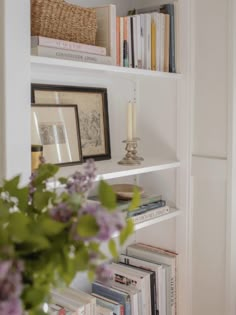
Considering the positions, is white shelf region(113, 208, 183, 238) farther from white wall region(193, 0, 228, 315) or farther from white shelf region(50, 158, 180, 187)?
white shelf region(50, 158, 180, 187)

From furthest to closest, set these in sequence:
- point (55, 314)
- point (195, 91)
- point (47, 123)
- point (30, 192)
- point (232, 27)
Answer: point (195, 91)
point (232, 27)
point (47, 123)
point (55, 314)
point (30, 192)

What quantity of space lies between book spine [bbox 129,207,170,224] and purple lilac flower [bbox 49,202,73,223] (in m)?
1.17

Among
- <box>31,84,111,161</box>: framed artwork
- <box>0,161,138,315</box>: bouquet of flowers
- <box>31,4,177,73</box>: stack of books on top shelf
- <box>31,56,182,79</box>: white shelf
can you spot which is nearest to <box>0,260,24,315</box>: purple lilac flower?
<box>0,161,138,315</box>: bouquet of flowers

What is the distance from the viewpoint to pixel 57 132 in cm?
162

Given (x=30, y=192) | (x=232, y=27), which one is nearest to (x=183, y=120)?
(x=232, y=27)

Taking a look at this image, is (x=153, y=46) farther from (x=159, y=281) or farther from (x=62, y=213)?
(x=62, y=213)

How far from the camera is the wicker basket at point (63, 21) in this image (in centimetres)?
140

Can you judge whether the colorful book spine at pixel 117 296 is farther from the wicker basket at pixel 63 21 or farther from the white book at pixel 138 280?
the wicker basket at pixel 63 21

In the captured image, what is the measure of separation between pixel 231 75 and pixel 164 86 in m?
0.32

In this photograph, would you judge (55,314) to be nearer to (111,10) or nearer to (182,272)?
(182,272)

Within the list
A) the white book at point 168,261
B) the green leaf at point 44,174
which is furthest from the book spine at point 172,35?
the green leaf at point 44,174

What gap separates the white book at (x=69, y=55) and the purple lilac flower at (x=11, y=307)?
99 cm

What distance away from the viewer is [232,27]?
5.78 feet

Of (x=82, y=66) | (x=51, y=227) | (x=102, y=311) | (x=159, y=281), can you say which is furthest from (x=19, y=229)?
(x=159, y=281)
